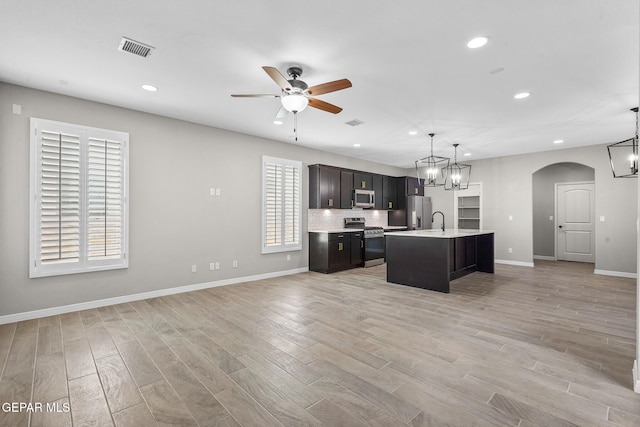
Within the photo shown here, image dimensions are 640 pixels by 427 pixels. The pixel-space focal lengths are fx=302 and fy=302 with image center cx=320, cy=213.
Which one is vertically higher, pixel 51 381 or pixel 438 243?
pixel 438 243

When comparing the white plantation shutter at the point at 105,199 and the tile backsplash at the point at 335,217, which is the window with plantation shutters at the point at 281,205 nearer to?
the tile backsplash at the point at 335,217

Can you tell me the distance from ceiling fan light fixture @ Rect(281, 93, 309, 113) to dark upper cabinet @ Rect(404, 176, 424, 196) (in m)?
6.44

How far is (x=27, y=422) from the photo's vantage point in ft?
6.13

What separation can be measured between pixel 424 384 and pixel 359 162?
21.9 feet

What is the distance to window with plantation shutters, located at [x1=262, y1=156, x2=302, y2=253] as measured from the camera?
6028 mm

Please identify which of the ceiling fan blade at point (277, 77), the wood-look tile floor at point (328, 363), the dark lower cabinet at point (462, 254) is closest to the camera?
the wood-look tile floor at point (328, 363)

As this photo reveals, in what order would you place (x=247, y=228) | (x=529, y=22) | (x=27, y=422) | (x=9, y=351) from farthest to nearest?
(x=247, y=228), (x=9, y=351), (x=529, y=22), (x=27, y=422)

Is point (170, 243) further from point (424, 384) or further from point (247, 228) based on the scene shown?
point (424, 384)

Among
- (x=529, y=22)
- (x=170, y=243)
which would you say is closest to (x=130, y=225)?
(x=170, y=243)

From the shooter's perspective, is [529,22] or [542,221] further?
[542,221]

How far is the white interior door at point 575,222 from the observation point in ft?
26.6
